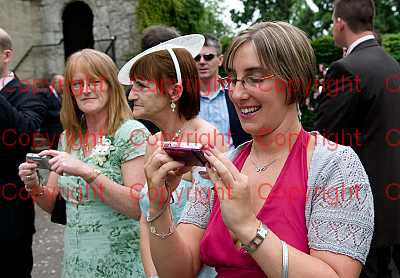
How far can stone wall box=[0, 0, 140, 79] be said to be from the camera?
433 inches

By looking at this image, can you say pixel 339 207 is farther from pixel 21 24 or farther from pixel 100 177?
pixel 21 24

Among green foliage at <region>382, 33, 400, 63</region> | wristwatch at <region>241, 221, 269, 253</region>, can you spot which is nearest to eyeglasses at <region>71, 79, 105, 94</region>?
wristwatch at <region>241, 221, 269, 253</region>

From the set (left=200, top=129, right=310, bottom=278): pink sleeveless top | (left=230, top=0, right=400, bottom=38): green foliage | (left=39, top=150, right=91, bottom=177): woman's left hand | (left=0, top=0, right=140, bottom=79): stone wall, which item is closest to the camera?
(left=200, top=129, right=310, bottom=278): pink sleeveless top

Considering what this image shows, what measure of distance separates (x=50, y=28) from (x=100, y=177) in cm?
1030

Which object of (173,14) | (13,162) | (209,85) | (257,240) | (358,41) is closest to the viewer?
(257,240)

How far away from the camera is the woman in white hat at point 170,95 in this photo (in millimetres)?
2248

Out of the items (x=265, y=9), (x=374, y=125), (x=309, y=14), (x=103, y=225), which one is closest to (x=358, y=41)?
(x=374, y=125)

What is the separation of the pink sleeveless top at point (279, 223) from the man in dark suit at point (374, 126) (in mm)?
1536

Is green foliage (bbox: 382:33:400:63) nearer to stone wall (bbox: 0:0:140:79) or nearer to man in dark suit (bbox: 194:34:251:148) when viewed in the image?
stone wall (bbox: 0:0:140:79)

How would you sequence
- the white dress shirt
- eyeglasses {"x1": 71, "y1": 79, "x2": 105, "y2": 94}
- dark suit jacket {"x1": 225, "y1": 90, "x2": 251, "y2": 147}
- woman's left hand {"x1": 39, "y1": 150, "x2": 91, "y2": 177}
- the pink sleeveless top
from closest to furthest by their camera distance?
the pink sleeveless top < woman's left hand {"x1": 39, "y1": 150, "x2": 91, "y2": 177} < eyeglasses {"x1": 71, "y1": 79, "x2": 105, "y2": 94} < the white dress shirt < dark suit jacket {"x1": 225, "y1": 90, "x2": 251, "y2": 147}

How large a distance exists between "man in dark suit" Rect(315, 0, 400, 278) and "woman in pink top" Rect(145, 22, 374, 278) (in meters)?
1.50

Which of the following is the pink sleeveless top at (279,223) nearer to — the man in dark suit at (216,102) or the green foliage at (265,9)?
the man in dark suit at (216,102)

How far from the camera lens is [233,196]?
1.33m

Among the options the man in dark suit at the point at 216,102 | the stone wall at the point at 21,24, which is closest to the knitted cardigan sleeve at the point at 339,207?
the man in dark suit at the point at 216,102
